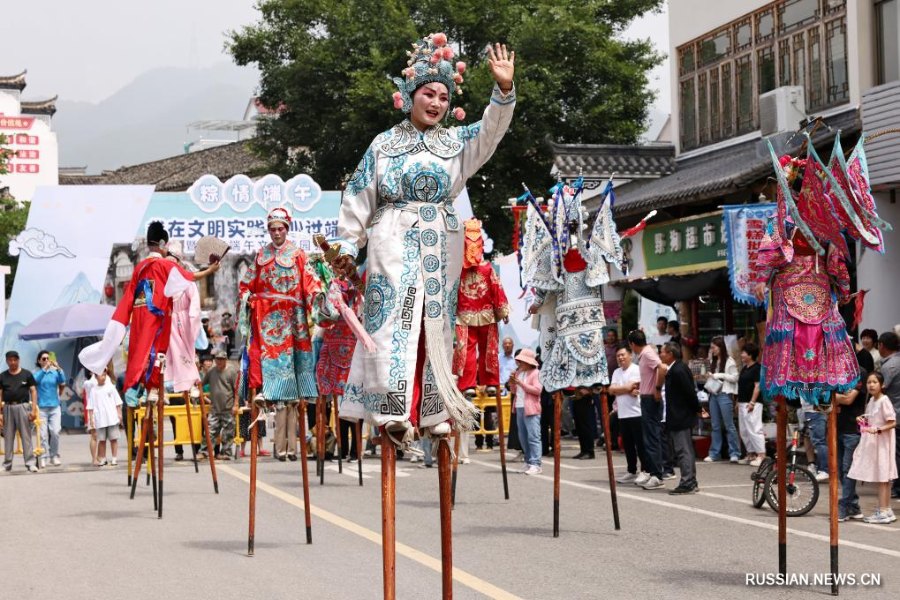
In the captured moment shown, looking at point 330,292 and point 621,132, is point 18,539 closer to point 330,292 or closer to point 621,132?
point 330,292

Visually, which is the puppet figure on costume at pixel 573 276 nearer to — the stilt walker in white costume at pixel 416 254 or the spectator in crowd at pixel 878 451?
the spectator in crowd at pixel 878 451

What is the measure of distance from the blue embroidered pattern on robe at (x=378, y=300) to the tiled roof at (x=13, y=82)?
68.6 meters

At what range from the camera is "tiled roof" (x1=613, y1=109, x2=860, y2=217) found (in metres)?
19.5

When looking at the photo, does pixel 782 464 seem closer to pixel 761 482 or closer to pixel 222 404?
pixel 761 482

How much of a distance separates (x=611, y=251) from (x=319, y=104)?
24.2 m

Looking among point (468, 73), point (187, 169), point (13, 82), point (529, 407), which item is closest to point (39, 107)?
point (13, 82)

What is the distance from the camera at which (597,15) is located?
3631 centimetres

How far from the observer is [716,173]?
866 inches

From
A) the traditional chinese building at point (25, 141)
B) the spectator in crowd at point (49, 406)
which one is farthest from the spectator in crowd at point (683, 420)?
the traditional chinese building at point (25, 141)

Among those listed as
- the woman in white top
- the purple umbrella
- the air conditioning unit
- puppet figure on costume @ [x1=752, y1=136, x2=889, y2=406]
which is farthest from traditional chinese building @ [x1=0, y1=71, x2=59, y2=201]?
puppet figure on costume @ [x1=752, y1=136, x2=889, y2=406]

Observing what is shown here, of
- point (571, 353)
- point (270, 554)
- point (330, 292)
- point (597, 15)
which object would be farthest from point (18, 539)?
point (597, 15)

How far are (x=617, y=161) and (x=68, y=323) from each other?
1215 centimetres

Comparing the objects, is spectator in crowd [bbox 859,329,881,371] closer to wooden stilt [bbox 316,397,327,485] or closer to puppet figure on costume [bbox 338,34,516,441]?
wooden stilt [bbox 316,397,327,485]

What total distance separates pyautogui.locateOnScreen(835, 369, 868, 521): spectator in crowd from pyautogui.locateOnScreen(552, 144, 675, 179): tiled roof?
47.1ft
